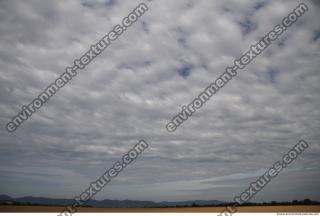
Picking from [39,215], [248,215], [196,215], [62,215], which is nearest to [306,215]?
[248,215]

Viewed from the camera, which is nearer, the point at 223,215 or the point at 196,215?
the point at 223,215

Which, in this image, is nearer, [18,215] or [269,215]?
[18,215]

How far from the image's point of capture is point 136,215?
54.4 ft

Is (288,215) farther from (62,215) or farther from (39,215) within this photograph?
(39,215)

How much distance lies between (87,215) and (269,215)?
10.9 meters

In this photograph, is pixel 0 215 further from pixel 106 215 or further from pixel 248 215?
pixel 248 215

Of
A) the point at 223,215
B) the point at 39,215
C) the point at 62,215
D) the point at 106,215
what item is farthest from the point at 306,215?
the point at 39,215

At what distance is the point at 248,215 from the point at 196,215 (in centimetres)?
314

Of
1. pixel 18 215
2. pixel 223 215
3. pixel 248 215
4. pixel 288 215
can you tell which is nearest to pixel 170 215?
pixel 223 215

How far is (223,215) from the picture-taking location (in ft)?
54.2

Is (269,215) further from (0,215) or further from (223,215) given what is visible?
(0,215)

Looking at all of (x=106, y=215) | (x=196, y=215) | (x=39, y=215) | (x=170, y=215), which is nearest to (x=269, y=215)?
(x=196, y=215)

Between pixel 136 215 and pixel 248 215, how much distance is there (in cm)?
675

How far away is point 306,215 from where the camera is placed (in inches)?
653
